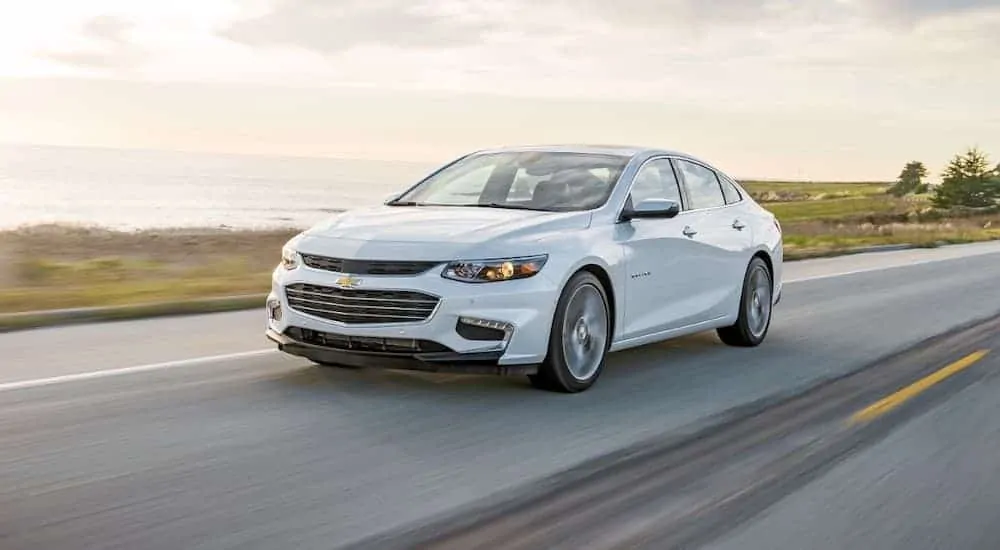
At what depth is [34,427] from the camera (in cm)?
646

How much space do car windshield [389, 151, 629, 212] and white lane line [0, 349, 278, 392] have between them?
1492 millimetres

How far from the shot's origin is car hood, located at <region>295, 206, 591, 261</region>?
7516mm

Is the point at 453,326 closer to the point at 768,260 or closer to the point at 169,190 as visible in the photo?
the point at 768,260

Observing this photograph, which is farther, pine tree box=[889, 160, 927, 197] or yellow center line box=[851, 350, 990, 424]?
pine tree box=[889, 160, 927, 197]

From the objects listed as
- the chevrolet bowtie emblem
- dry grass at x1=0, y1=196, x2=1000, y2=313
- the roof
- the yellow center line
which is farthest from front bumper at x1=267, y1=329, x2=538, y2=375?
dry grass at x1=0, y1=196, x2=1000, y2=313

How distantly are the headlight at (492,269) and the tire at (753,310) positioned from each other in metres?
→ 3.45

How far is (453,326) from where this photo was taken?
740 centimetres

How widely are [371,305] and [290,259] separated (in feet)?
2.55

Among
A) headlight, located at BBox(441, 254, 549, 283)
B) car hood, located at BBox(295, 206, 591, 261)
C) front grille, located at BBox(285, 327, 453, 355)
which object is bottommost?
front grille, located at BBox(285, 327, 453, 355)

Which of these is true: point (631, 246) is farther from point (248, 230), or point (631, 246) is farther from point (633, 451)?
point (248, 230)

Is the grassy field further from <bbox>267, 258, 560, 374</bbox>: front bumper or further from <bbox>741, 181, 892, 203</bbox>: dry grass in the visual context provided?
<bbox>741, 181, 892, 203</bbox>: dry grass

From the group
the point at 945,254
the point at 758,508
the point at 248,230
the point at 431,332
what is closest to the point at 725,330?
the point at 431,332

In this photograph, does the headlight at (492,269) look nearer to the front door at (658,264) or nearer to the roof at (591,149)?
the front door at (658,264)

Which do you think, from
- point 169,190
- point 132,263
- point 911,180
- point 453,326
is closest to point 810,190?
point 911,180
